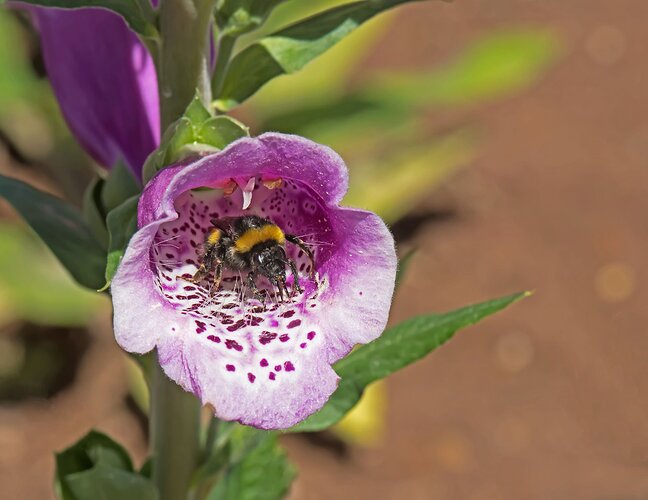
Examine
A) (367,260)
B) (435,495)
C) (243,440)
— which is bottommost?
(435,495)

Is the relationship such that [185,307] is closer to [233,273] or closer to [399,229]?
[233,273]

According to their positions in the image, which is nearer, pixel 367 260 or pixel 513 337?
pixel 367 260

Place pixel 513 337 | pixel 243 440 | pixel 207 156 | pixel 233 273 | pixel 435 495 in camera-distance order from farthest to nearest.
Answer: pixel 513 337, pixel 435 495, pixel 243 440, pixel 233 273, pixel 207 156

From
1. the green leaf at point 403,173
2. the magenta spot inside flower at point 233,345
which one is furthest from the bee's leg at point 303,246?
the green leaf at point 403,173

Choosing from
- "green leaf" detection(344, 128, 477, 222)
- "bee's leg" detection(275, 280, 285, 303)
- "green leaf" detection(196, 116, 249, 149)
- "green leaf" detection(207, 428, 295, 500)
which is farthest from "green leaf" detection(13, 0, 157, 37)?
"green leaf" detection(344, 128, 477, 222)

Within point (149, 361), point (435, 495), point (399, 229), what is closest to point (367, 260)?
point (149, 361)

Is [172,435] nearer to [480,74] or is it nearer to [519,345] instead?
[519,345]
